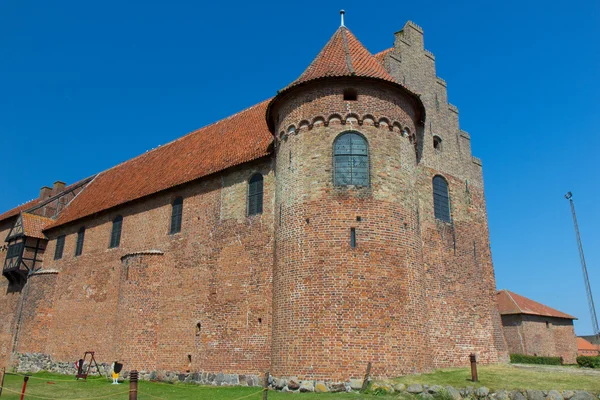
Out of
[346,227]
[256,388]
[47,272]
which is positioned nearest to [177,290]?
[256,388]

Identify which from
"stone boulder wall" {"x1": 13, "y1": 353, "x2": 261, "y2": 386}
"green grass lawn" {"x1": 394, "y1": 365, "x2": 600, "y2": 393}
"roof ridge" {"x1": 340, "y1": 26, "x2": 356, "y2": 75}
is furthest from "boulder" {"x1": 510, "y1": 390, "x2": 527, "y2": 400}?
"roof ridge" {"x1": 340, "y1": 26, "x2": 356, "y2": 75}

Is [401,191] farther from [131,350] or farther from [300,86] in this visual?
[131,350]

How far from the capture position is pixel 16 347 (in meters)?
26.0

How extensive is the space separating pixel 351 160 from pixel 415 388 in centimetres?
709

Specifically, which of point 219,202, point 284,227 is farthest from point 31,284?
point 284,227

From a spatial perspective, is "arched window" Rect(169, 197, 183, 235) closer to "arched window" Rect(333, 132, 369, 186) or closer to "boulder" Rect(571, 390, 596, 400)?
"arched window" Rect(333, 132, 369, 186)

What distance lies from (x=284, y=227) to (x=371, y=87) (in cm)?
554

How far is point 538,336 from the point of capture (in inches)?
1394

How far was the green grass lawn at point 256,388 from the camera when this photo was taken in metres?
13.0

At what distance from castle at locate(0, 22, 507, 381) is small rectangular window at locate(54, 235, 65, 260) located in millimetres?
1456

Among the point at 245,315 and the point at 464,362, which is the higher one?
the point at 245,315

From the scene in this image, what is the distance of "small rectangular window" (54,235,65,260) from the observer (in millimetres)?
27484

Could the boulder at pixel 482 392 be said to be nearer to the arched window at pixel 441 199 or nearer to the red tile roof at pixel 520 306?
the arched window at pixel 441 199

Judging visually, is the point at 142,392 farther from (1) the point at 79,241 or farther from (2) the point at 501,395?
(1) the point at 79,241
